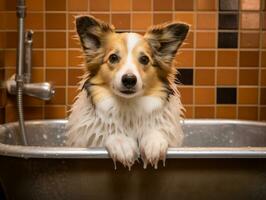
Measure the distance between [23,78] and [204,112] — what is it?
521 millimetres

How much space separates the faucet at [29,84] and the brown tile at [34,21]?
6 centimetres

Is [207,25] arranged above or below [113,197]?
above

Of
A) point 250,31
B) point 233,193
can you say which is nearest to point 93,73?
point 233,193

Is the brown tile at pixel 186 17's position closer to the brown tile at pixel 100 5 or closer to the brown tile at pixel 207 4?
the brown tile at pixel 207 4

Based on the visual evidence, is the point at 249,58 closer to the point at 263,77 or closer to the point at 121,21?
the point at 263,77

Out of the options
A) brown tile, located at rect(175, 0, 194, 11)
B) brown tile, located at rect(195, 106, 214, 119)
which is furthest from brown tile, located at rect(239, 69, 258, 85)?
brown tile, located at rect(175, 0, 194, 11)

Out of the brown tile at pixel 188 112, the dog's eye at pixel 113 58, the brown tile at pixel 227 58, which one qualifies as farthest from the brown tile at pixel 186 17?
the dog's eye at pixel 113 58

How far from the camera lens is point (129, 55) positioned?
1138 millimetres

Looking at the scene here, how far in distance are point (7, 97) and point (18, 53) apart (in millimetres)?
158

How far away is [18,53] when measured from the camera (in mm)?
1422

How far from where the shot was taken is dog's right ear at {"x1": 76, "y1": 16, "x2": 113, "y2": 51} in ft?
3.77

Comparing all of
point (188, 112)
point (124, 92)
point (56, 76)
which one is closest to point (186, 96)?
point (188, 112)

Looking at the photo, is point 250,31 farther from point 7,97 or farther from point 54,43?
point 7,97

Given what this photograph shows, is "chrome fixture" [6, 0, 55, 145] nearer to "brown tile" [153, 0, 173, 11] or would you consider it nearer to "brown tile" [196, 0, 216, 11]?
"brown tile" [153, 0, 173, 11]
